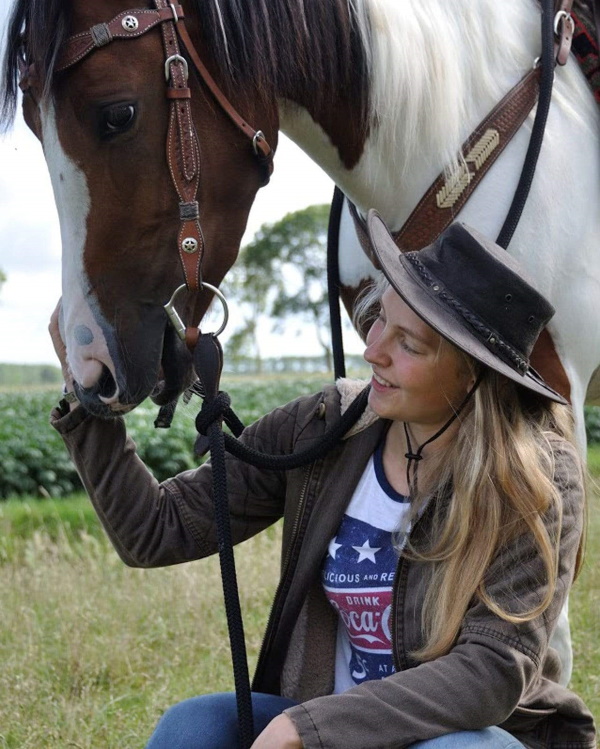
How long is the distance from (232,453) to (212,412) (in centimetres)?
14

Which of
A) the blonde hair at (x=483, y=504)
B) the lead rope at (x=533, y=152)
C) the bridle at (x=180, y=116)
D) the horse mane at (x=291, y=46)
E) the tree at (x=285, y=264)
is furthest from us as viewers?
the tree at (x=285, y=264)

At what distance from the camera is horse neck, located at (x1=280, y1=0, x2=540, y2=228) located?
235cm

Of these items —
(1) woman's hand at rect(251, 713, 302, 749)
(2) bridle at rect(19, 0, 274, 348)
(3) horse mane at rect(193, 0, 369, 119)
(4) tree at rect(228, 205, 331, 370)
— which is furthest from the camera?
(4) tree at rect(228, 205, 331, 370)

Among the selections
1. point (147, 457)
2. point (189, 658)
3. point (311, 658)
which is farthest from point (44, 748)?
point (147, 457)

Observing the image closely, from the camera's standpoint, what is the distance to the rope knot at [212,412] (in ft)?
6.88

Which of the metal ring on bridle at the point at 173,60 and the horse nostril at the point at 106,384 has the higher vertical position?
the metal ring on bridle at the point at 173,60

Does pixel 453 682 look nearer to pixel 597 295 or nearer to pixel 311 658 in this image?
pixel 311 658

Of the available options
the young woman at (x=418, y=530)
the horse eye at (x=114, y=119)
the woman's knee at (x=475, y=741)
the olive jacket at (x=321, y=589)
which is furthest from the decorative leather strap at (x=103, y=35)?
the woman's knee at (x=475, y=741)

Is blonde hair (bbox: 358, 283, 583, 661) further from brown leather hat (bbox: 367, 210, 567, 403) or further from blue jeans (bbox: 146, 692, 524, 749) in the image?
blue jeans (bbox: 146, 692, 524, 749)

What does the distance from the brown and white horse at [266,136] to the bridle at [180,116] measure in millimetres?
18

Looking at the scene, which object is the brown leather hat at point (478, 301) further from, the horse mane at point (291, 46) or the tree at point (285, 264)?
the tree at point (285, 264)

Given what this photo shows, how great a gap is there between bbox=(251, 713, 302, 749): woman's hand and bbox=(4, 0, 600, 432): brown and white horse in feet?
2.44

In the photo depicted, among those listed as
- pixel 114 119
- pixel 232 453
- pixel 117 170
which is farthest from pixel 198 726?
pixel 114 119

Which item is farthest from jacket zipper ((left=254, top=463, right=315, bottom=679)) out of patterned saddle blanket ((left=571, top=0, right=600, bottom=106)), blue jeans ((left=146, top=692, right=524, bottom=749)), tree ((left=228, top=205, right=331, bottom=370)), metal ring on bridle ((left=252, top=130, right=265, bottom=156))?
tree ((left=228, top=205, right=331, bottom=370))
